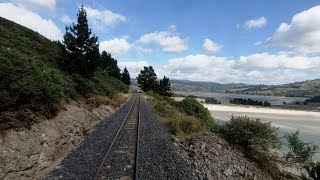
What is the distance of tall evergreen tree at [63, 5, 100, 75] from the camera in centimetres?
3647

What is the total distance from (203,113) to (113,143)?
116 ft

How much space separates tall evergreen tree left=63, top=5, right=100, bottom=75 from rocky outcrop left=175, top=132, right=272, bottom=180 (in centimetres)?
2066

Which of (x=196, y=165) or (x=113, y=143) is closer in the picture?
(x=196, y=165)

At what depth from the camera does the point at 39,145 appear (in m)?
13.7

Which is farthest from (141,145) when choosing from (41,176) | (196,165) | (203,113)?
(203,113)

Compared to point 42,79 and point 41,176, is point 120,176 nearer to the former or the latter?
point 41,176

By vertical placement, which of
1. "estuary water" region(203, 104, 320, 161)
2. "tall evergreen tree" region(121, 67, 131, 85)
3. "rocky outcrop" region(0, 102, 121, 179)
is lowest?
"estuary water" region(203, 104, 320, 161)

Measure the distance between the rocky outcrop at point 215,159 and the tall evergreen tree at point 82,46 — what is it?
813 inches

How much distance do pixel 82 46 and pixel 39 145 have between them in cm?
2766

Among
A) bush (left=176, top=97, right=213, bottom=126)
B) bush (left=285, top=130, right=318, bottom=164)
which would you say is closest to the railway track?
bush (left=285, top=130, right=318, bottom=164)

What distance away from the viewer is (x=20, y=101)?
15.0 m

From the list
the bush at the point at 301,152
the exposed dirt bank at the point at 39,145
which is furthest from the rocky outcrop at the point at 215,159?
the exposed dirt bank at the point at 39,145

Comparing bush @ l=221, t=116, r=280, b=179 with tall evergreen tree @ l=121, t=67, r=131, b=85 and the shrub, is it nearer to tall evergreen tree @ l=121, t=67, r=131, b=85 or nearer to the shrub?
the shrub

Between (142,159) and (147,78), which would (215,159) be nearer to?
(142,159)
